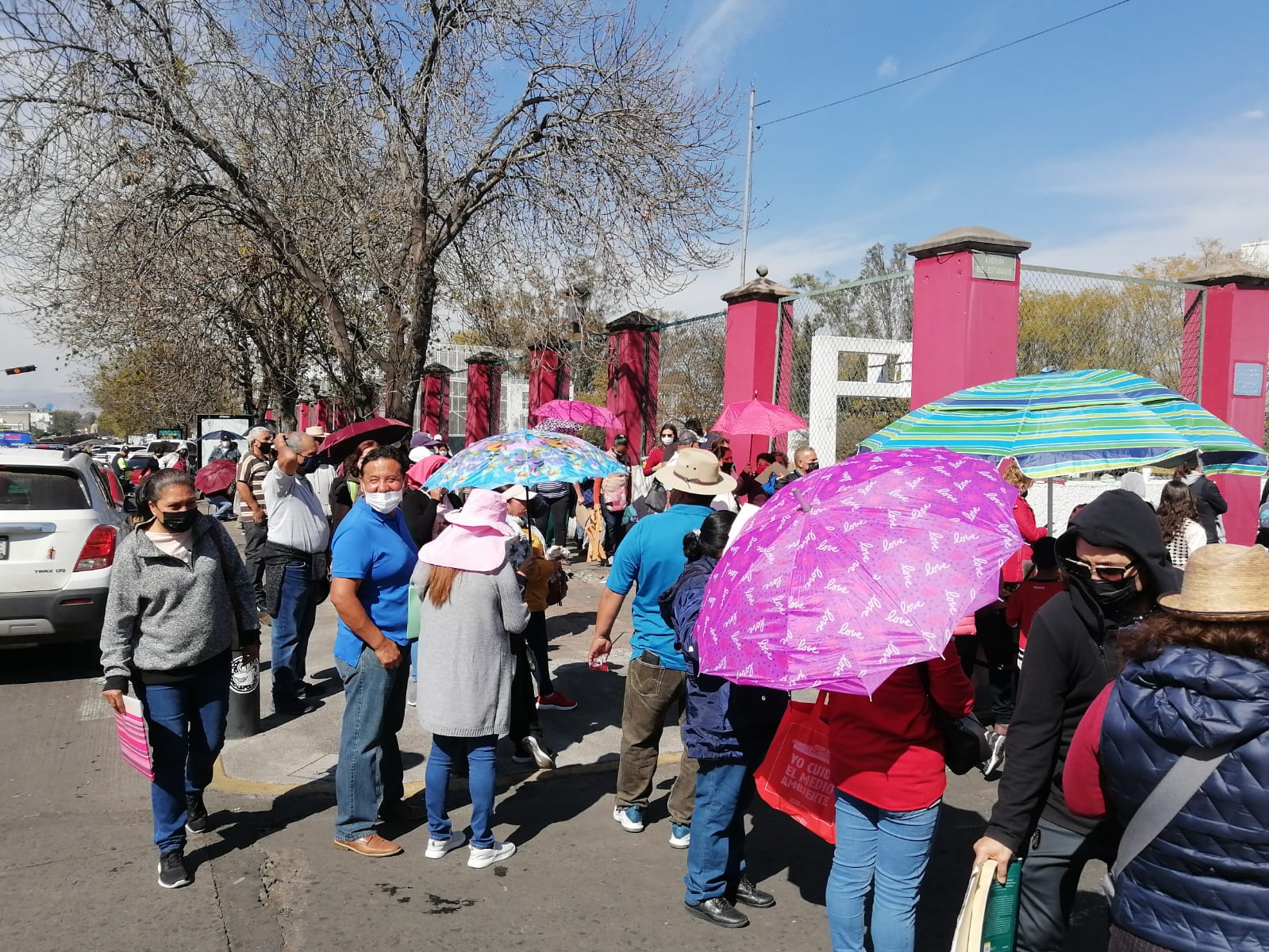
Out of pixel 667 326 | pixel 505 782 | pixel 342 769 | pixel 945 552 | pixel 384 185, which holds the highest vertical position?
pixel 384 185

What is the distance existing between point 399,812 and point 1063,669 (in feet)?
11.5

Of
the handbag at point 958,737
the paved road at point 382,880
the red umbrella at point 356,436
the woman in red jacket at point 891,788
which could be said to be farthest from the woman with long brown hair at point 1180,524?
the red umbrella at point 356,436

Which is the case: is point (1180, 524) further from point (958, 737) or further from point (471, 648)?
point (471, 648)

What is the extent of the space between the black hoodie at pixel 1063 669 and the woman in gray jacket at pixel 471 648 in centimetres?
226

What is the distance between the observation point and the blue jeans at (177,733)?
4.34 meters

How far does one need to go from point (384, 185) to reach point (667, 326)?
13.7 ft

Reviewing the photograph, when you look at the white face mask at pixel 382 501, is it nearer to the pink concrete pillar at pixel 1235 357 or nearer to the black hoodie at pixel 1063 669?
the black hoodie at pixel 1063 669

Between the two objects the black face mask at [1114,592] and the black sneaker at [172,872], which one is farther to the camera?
the black sneaker at [172,872]

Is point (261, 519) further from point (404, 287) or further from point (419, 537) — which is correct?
point (404, 287)

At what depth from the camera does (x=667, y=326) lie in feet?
44.2

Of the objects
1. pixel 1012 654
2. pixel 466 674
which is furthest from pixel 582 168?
pixel 466 674

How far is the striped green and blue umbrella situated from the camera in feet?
14.4

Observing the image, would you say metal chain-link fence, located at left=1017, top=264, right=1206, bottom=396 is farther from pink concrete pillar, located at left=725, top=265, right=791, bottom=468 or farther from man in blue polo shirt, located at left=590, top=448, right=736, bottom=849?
man in blue polo shirt, located at left=590, top=448, right=736, bottom=849

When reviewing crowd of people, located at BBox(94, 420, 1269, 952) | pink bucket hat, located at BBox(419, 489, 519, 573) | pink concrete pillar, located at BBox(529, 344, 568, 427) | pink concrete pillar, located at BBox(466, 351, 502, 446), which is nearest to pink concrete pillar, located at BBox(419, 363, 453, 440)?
pink concrete pillar, located at BBox(466, 351, 502, 446)
